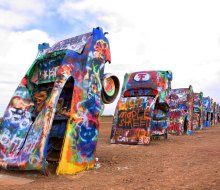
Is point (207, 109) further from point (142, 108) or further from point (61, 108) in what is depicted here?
point (61, 108)

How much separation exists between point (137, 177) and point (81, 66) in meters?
2.80

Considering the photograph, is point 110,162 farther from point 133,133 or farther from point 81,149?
point 133,133

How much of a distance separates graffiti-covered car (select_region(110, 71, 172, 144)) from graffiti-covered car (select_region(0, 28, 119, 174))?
15.0 ft

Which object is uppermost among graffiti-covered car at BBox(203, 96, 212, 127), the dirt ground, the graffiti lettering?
graffiti-covered car at BBox(203, 96, 212, 127)

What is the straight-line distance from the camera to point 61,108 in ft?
25.3

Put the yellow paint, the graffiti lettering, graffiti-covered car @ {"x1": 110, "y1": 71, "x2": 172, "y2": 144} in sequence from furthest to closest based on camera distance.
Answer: the graffiti lettering → graffiti-covered car @ {"x1": 110, "y1": 71, "x2": 172, "y2": 144} → the yellow paint

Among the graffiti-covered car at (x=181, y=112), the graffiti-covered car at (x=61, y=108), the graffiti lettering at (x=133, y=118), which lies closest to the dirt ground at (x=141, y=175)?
the graffiti-covered car at (x=61, y=108)

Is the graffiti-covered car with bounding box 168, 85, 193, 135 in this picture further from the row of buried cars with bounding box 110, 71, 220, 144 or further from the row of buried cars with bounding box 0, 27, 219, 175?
the row of buried cars with bounding box 0, 27, 219, 175

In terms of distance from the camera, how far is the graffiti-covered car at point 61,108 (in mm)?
6363

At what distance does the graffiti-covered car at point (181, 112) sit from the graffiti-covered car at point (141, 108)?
4934 millimetres

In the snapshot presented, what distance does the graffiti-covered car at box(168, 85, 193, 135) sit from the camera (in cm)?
1947

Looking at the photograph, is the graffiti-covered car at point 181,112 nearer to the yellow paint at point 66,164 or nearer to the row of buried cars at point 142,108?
the row of buried cars at point 142,108

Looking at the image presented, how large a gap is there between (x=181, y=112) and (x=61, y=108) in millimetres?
13392

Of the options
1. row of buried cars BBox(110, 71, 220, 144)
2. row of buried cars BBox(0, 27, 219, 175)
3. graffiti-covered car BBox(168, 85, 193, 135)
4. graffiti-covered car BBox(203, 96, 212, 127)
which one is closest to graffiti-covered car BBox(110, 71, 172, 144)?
row of buried cars BBox(110, 71, 220, 144)
